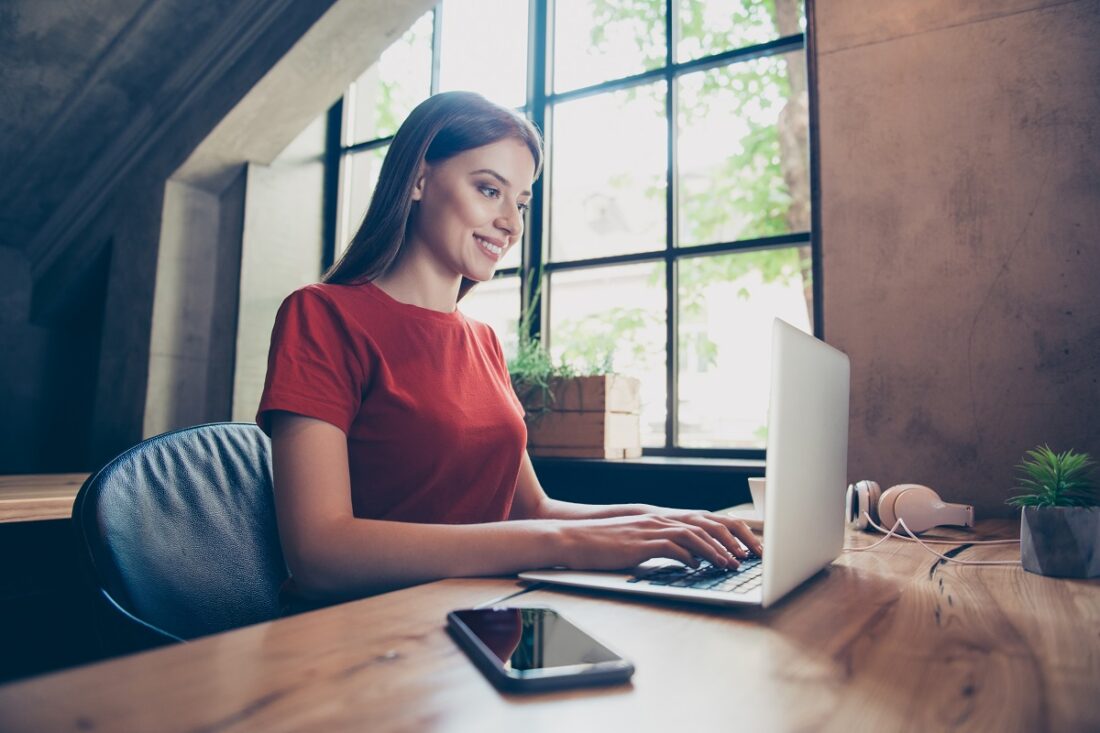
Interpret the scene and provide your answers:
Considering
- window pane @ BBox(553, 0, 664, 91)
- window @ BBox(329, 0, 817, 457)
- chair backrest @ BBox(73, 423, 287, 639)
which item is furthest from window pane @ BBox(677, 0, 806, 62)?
chair backrest @ BBox(73, 423, 287, 639)

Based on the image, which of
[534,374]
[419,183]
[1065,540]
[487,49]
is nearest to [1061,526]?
[1065,540]

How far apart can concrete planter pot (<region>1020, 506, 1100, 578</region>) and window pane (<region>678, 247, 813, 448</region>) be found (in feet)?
5.34

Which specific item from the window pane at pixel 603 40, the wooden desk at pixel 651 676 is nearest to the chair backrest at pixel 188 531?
the wooden desk at pixel 651 676

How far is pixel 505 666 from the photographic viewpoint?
486 millimetres

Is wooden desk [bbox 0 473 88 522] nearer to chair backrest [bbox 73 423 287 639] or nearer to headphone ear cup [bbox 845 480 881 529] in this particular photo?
chair backrest [bbox 73 423 287 639]

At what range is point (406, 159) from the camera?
1298 millimetres

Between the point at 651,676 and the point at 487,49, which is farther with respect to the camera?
the point at 487,49

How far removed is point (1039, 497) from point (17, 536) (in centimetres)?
276

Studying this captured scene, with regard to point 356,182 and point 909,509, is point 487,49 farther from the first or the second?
point 909,509

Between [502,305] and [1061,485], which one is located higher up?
[502,305]

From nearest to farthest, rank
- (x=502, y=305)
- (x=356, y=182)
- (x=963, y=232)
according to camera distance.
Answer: (x=963, y=232) < (x=502, y=305) < (x=356, y=182)

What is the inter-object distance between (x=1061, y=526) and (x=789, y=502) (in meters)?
0.49

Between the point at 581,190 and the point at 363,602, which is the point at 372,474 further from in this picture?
the point at 581,190

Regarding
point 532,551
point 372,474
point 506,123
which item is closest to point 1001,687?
point 532,551
